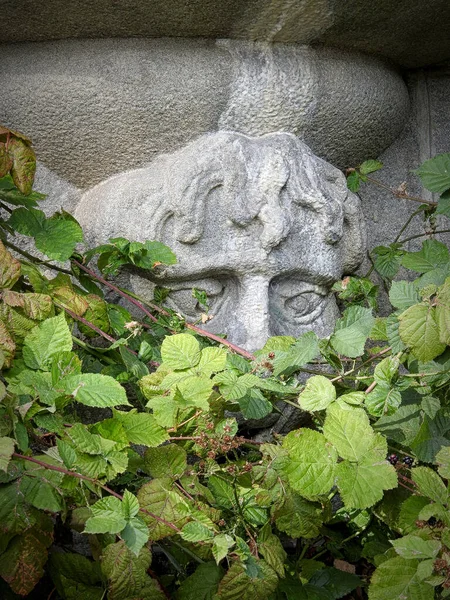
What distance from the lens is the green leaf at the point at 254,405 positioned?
1.15 metres

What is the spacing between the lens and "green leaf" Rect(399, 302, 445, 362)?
1.02 meters

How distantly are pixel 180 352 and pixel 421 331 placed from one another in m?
0.33

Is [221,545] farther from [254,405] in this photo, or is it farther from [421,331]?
[421,331]

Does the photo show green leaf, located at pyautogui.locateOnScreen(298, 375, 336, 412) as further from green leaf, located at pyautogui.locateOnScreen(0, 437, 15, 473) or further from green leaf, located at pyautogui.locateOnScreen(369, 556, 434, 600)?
green leaf, located at pyautogui.locateOnScreen(0, 437, 15, 473)

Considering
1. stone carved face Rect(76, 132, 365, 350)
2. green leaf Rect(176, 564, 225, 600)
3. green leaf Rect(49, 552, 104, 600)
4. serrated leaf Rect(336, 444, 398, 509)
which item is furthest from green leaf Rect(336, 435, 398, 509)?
stone carved face Rect(76, 132, 365, 350)

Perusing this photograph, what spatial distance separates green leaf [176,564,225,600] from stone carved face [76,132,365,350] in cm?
46

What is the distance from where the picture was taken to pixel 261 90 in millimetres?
1526

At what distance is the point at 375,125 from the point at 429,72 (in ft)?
1.03

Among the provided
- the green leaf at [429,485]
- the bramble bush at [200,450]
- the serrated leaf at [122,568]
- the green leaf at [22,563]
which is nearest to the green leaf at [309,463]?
the bramble bush at [200,450]

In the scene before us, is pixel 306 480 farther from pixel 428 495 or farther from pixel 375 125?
pixel 375 125

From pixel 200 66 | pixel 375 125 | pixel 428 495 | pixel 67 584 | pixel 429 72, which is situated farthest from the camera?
pixel 429 72

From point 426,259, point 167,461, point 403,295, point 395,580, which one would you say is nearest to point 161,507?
point 167,461

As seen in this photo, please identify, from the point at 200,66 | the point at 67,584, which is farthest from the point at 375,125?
the point at 67,584

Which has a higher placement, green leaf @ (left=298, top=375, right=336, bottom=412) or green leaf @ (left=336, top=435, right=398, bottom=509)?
green leaf @ (left=298, top=375, right=336, bottom=412)
